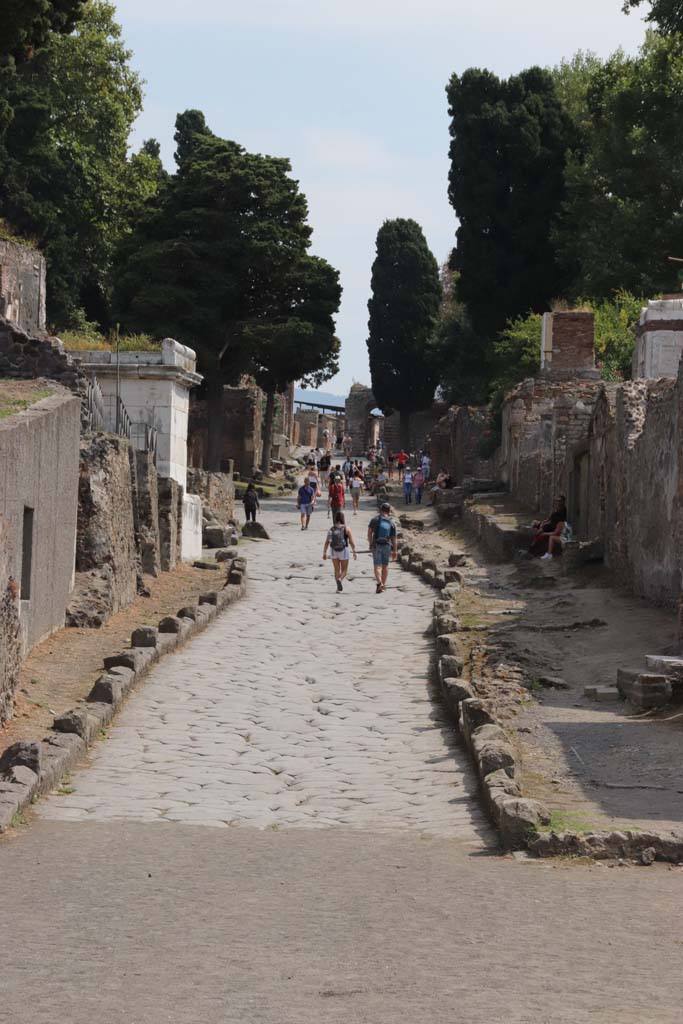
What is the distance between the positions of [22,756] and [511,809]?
3.42 metres

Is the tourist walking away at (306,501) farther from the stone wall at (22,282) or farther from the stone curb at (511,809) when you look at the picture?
the stone curb at (511,809)

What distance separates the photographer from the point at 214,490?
111 feet

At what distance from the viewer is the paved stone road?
10297 mm

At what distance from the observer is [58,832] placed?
943cm

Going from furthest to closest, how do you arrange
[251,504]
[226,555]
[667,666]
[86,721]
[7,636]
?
1. [251,504]
2. [226,555]
3. [667,666]
4. [7,636]
5. [86,721]

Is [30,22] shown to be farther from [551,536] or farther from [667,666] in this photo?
[667,666]

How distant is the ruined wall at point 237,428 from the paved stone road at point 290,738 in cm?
3324

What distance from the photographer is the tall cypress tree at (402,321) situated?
6719cm

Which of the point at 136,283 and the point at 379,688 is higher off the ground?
the point at 136,283

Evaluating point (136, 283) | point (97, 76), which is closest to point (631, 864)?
point (136, 283)

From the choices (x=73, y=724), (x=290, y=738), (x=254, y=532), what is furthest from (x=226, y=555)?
(x=73, y=724)

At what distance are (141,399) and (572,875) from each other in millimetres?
19068

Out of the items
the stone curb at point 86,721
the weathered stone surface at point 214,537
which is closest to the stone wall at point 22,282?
the weathered stone surface at point 214,537

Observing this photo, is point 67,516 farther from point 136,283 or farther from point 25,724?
point 136,283
